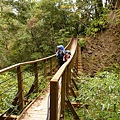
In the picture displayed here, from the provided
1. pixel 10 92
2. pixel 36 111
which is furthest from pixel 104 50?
pixel 36 111

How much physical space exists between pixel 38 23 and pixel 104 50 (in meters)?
5.77

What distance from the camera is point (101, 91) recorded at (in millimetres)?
3529

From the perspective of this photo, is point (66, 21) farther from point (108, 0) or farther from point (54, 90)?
point (54, 90)

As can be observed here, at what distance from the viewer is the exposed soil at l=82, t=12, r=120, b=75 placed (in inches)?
411

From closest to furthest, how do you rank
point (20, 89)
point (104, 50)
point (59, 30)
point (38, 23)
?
point (20, 89)
point (104, 50)
point (38, 23)
point (59, 30)

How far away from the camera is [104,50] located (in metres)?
11.1

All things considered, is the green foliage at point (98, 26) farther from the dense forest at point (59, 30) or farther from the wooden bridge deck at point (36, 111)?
the wooden bridge deck at point (36, 111)

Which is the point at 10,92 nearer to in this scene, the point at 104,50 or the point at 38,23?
the point at 104,50

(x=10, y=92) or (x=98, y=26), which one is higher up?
(x=98, y=26)

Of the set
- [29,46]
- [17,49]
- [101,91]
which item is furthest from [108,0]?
[101,91]

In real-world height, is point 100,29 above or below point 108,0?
below

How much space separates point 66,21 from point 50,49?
3629mm

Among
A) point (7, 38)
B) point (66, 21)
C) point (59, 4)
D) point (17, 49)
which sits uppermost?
point (59, 4)

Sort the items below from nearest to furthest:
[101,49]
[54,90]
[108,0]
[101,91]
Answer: [54,90] < [101,91] < [101,49] < [108,0]
